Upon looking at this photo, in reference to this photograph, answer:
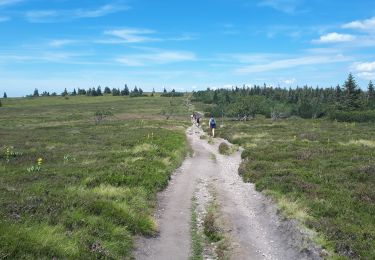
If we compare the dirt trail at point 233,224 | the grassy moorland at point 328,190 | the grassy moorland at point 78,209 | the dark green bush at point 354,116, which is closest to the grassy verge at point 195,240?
the dirt trail at point 233,224

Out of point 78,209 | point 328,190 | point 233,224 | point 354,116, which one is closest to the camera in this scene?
point 78,209

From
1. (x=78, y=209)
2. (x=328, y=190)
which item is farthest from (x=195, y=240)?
(x=328, y=190)

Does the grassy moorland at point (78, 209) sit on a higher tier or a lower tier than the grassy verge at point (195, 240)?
higher

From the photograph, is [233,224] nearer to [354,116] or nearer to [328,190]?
[328,190]

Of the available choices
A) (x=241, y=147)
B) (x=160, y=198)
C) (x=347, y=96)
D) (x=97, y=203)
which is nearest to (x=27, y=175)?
(x=160, y=198)

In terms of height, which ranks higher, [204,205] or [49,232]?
[49,232]

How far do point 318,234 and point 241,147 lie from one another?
24596 millimetres

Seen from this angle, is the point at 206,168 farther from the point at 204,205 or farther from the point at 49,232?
the point at 49,232

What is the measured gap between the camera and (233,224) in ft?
48.6

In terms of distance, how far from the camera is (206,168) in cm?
2670

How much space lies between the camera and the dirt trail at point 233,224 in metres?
12.1

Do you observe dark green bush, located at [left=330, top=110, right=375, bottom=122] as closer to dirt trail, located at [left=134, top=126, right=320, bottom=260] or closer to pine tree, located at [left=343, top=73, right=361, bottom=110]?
pine tree, located at [left=343, top=73, right=361, bottom=110]

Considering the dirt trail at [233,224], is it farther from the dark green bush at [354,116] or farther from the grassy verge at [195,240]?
the dark green bush at [354,116]

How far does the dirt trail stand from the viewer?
12.1 meters
